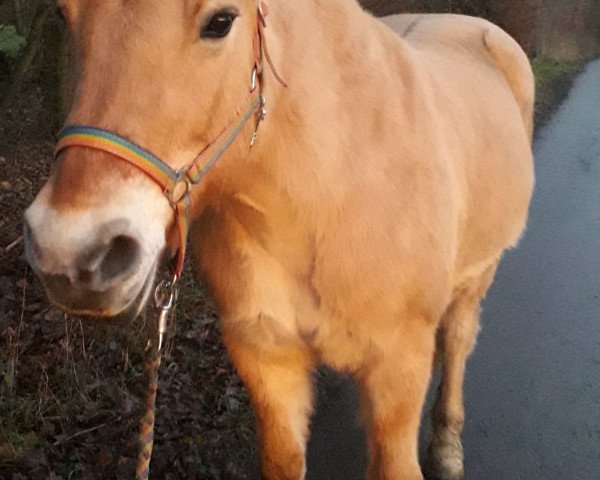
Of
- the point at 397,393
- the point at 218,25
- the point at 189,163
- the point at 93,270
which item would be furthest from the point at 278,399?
the point at 218,25

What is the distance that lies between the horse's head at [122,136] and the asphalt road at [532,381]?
204 centimetres

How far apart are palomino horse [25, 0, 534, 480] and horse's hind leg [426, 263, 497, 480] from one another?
13mm

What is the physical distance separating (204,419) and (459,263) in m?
1.40

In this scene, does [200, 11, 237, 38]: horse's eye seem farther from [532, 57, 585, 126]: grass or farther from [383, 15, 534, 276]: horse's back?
[532, 57, 585, 126]: grass

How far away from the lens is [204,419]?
357 centimetres

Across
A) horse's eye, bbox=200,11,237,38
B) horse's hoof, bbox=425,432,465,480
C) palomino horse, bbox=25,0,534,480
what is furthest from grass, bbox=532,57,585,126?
horse's eye, bbox=200,11,237,38

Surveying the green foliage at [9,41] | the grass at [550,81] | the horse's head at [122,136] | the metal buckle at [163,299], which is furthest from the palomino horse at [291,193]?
the grass at [550,81]

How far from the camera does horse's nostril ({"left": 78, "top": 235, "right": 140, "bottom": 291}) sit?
5.15ft

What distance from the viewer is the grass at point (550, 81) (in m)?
10.7

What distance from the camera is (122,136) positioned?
1651mm

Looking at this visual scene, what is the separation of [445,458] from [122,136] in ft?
8.00

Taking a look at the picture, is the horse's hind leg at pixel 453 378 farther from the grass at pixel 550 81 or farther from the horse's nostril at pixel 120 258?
the grass at pixel 550 81

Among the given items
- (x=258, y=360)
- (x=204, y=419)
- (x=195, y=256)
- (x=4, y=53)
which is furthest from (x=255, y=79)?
(x=4, y=53)

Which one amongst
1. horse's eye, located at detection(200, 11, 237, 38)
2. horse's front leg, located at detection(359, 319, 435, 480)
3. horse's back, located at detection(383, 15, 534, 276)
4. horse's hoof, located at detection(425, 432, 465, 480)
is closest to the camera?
horse's eye, located at detection(200, 11, 237, 38)
